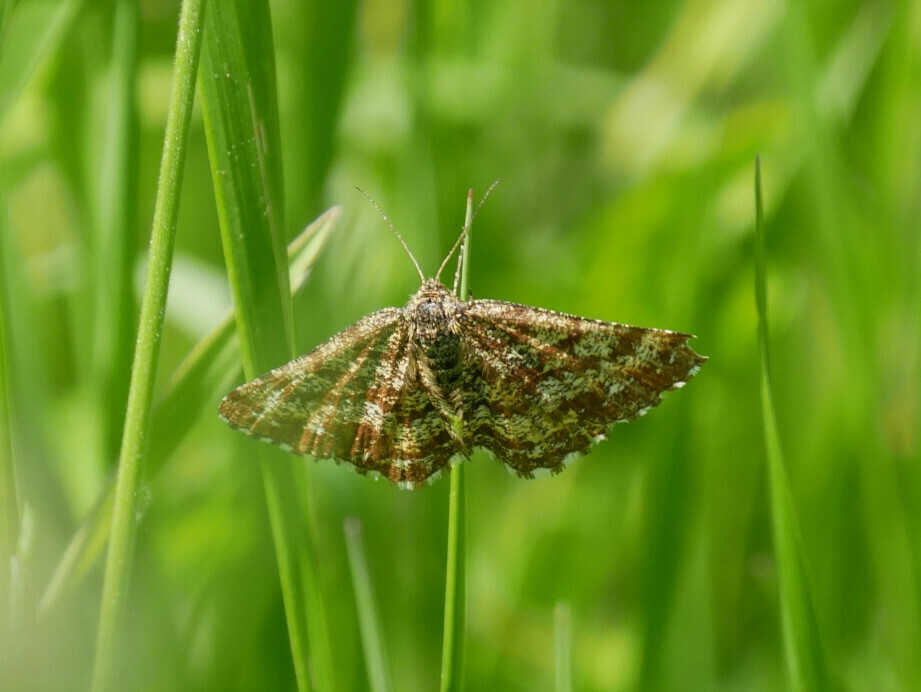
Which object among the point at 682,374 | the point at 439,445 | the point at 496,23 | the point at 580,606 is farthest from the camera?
the point at 496,23

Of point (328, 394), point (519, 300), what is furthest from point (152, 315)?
point (519, 300)

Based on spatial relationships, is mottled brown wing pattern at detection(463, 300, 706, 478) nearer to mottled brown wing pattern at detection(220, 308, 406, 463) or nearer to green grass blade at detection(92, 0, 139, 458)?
mottled brown wing pattern at detection(220, 308, 406, 463)

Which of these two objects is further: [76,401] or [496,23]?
[496,23]

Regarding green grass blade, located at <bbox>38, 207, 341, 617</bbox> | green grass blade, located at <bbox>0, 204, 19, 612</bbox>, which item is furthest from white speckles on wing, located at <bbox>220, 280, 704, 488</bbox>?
green grass blade, located at <bbox>0, 204, 19, 612</bbox>

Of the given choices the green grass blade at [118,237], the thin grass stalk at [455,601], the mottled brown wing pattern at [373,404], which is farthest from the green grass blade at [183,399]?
the thin grass stalk at [455,601]

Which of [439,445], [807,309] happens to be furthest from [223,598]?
[807,309]

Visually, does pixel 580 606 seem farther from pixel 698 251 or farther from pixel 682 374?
pixel 698 251
